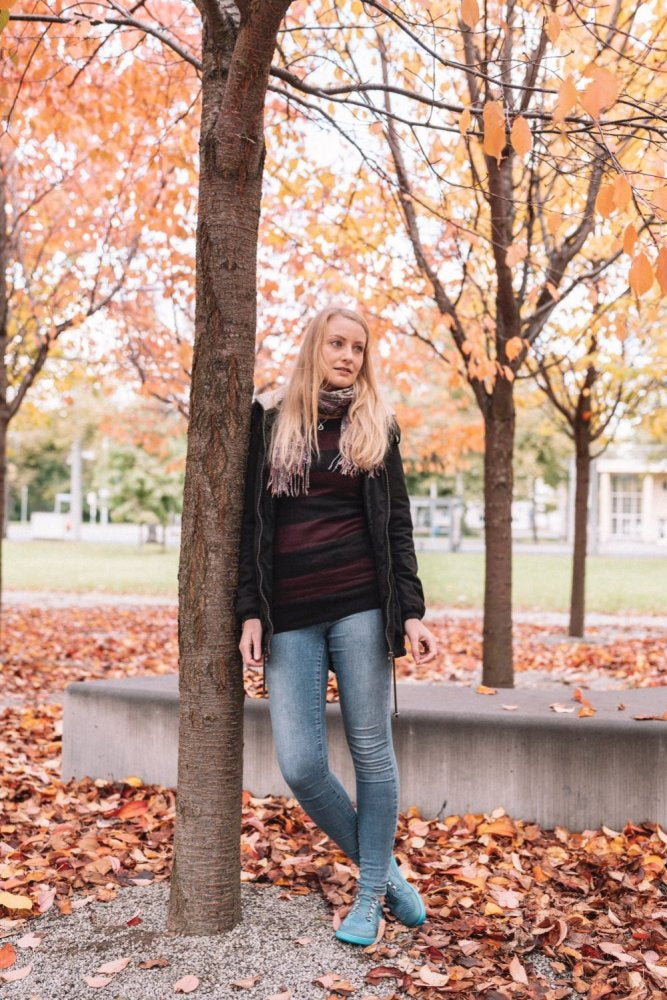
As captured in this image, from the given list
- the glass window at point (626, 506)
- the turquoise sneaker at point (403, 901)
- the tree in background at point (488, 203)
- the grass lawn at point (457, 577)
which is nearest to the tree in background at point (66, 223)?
the tree in background at point (488, 203)

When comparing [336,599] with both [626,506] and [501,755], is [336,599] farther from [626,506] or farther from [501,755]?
[626,506]

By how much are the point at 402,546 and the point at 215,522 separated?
645 mm

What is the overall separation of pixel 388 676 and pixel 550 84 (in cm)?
→ 494

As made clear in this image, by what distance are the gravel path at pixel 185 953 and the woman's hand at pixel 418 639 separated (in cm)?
101

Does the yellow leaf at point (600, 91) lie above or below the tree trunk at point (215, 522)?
above

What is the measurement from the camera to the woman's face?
10.1 feet

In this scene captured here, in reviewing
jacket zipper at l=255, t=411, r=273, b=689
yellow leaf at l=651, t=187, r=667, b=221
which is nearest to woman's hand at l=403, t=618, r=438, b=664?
jacket zipper at l=255, t=411, r=273, b=689

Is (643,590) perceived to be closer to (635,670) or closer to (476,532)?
(635,670)

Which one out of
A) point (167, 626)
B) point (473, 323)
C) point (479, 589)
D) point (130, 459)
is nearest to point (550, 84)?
point (473, 323)

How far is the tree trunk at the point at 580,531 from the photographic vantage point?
10.5 metres

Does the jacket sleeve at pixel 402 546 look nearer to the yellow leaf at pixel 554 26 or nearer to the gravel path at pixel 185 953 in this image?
the gravel path at pixel 185 953

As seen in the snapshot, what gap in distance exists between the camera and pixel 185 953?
2.85 metres

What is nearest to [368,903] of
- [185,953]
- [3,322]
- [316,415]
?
[185,953]

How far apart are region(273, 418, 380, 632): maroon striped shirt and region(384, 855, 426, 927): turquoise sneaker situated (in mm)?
967
